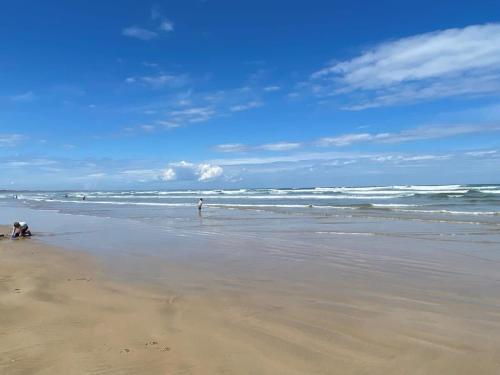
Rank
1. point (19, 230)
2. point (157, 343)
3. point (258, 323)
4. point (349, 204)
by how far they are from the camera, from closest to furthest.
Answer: point (157, 343)
point (258, 323)
point (19, 230)
point (349, 204)

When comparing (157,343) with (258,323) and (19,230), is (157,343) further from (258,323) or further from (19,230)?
(19,230)

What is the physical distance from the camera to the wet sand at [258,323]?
3.93 metres

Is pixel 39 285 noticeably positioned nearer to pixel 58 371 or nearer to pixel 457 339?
pixel 58 371

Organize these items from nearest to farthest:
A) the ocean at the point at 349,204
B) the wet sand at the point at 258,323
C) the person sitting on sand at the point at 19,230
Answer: the wet sand at the point at 258,323, the person sitting on sand at the point at 19,230, the ocean at the point at 349,204

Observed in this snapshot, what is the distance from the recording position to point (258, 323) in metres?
5.11

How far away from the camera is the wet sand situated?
155 inches

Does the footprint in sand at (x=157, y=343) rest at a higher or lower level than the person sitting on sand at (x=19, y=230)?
lower

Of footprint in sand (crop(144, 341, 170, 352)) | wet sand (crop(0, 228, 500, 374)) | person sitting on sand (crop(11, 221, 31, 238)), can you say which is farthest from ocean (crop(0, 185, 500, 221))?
footprint in sand (crop(144, 341, 170, 352))

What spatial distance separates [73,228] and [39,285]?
12171 mm

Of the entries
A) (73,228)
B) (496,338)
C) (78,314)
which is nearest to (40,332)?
(78,314)

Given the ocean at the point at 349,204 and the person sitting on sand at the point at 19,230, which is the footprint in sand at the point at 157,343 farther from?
the ocean at the point at 349,204

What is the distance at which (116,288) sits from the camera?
Answer: 7066 millimetres

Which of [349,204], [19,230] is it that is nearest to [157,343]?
[19,230]

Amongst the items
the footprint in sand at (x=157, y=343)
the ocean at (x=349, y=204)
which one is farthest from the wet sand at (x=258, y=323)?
the ocean at (x=349, y=204)
